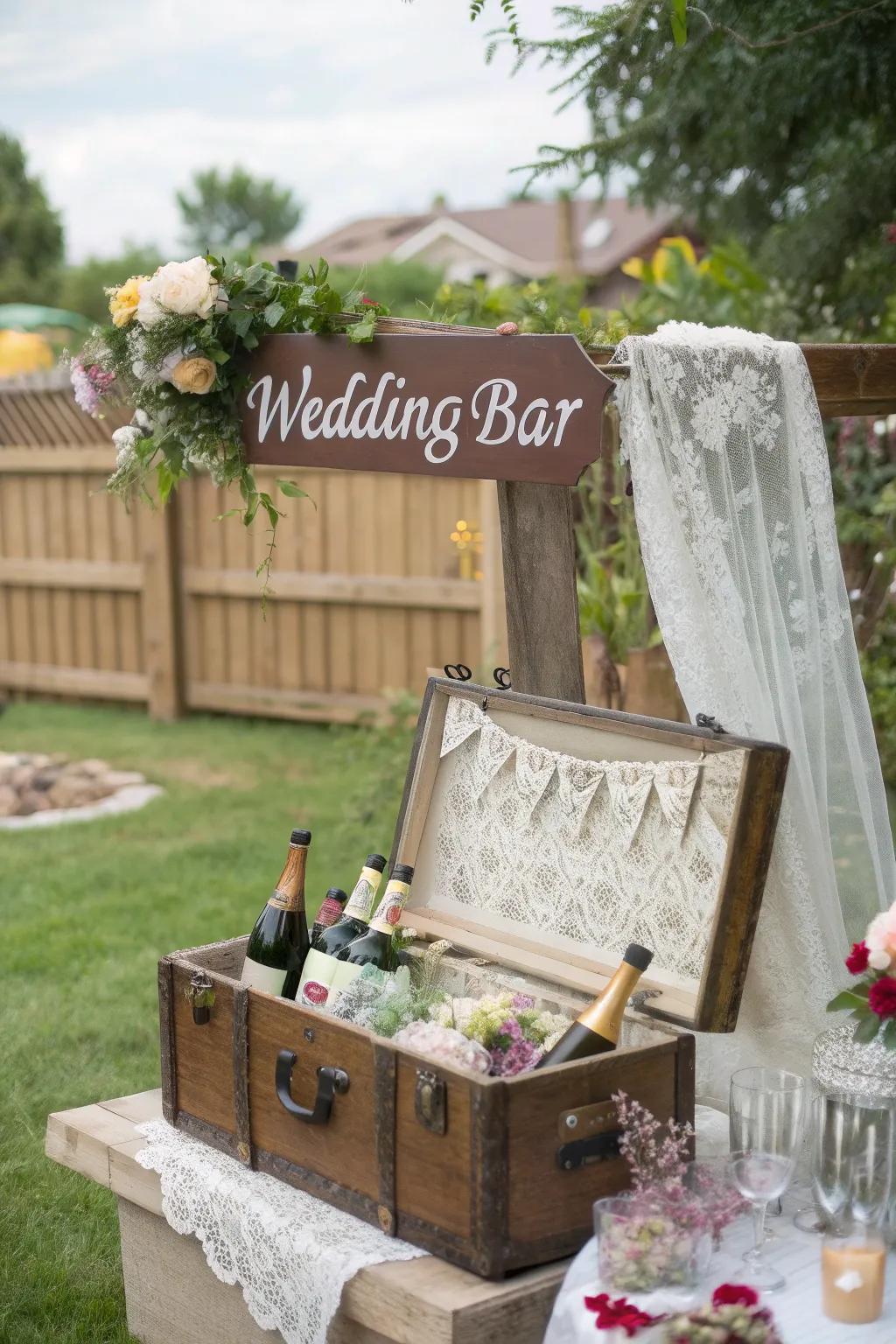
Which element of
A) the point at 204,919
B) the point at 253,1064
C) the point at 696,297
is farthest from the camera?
the point at 696,297

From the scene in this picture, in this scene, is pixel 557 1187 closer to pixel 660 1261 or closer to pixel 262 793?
pixel 660 1261

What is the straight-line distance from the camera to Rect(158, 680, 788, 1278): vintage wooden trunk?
6.09 feet

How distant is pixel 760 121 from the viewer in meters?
4.10

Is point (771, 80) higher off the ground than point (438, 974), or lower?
higher

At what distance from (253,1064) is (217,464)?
1.15 metres

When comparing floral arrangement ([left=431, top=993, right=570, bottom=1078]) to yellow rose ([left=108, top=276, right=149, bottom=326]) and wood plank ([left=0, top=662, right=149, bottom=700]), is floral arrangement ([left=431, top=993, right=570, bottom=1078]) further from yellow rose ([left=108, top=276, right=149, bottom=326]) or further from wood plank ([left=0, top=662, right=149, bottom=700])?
wood plank ([left=0, top=662, right=149, bottom=700])

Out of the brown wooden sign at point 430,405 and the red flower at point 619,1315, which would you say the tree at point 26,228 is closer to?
the brown wooden sign at point 430,405

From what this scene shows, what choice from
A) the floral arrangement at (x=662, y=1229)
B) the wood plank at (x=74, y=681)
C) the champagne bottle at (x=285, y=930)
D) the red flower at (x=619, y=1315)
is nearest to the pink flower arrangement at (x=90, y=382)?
the champagne bottle at (x=285, y=930)

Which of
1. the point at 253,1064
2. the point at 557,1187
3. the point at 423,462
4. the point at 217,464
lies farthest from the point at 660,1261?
the point at 217,464

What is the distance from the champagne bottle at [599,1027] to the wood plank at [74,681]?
700 centimetres

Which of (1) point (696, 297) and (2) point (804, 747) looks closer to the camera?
(2) point (804, 747)

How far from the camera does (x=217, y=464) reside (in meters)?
2.67

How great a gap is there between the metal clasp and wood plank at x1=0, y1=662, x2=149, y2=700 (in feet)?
21.8

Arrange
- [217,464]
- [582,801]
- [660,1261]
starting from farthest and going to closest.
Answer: [217,464], [582,801], [660,1261]
